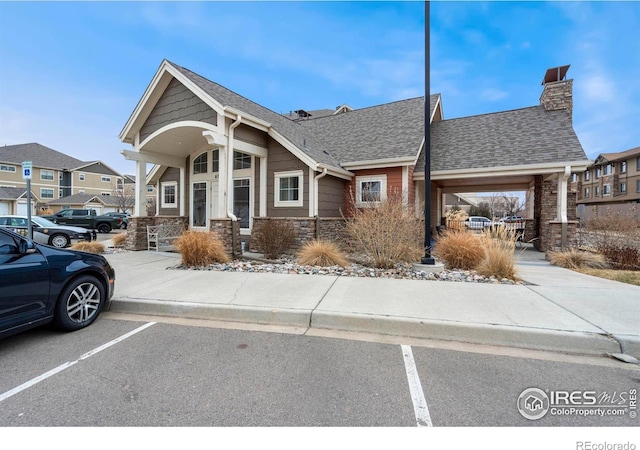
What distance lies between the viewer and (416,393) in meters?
2.60

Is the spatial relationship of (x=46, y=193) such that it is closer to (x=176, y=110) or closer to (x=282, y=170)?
(x=176, y=110)

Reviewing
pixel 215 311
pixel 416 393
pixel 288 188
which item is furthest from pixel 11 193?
pixel 416 393

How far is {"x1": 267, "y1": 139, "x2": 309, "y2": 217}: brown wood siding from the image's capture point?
34.2 feet

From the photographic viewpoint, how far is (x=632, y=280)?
641 centimetres

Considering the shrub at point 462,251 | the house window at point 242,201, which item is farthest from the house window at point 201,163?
the shrub at point 462,251

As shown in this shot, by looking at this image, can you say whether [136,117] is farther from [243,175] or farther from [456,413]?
[456,413]

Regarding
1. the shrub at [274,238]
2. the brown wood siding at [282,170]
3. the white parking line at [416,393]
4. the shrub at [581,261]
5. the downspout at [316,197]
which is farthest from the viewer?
the brown wood siding at [282,170]

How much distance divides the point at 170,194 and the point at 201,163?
249 cm

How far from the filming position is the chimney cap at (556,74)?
1213 centimetres

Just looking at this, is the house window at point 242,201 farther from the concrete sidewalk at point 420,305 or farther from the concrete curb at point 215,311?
the concrete curb at point 215,311

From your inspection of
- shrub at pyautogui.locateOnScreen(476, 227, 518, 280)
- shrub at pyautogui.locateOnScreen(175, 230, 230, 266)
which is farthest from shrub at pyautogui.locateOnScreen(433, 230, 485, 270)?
shrub at pyautogui.locateOnScreen(175, 230, 230, 266)

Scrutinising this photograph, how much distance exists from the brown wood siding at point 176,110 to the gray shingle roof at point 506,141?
837 cm

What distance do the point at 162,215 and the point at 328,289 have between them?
1104 centimetres
